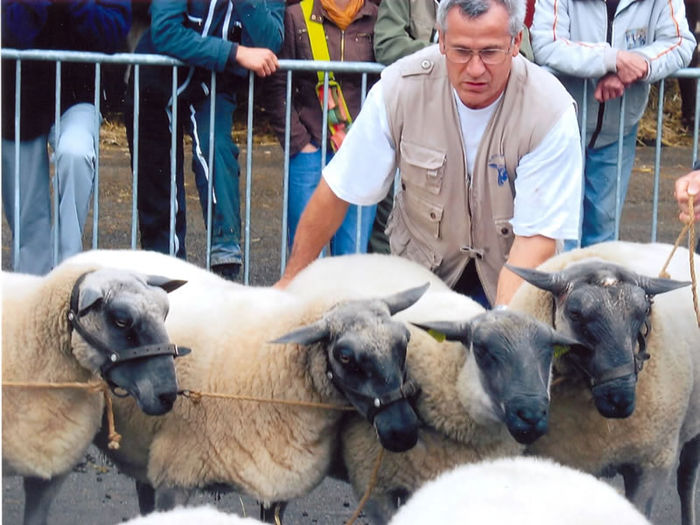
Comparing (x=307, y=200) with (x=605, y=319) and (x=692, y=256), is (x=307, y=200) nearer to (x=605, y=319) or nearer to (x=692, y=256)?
(x=692, y=256)

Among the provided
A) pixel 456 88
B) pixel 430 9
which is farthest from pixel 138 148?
pixel 456 88

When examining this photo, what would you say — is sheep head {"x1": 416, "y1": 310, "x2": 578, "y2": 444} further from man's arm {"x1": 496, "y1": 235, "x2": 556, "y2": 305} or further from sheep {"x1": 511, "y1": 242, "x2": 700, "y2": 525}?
man's arm {"x1": 496, "y1": 235, "x2": 556, "y2": 305}

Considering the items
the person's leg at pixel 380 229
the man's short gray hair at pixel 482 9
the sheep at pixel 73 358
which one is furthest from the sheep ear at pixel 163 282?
the person's leg at pixel 380 229

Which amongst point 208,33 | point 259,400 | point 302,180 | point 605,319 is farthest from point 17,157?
point 605,319

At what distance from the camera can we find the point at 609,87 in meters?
5.53

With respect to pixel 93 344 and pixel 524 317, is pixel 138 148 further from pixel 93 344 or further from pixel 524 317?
pixel 524 317

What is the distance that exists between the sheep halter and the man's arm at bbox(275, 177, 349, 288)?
0.94 m

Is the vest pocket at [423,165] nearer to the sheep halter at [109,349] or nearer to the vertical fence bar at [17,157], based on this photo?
the sheep halter at [109,349]

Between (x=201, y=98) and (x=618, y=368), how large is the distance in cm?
266

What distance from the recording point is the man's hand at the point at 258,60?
5473mm

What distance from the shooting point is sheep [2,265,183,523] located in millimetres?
3740

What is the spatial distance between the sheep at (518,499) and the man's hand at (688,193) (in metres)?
1.46

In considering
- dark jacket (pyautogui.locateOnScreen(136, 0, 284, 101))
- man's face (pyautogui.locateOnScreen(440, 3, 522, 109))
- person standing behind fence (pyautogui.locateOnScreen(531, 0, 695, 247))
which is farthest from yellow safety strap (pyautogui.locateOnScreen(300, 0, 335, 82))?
man's face (pyautogui.locateOnScreen(440, 3, 522, 109))

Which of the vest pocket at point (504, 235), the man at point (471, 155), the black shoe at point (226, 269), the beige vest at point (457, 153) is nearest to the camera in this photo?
the man at point (471, 155)
